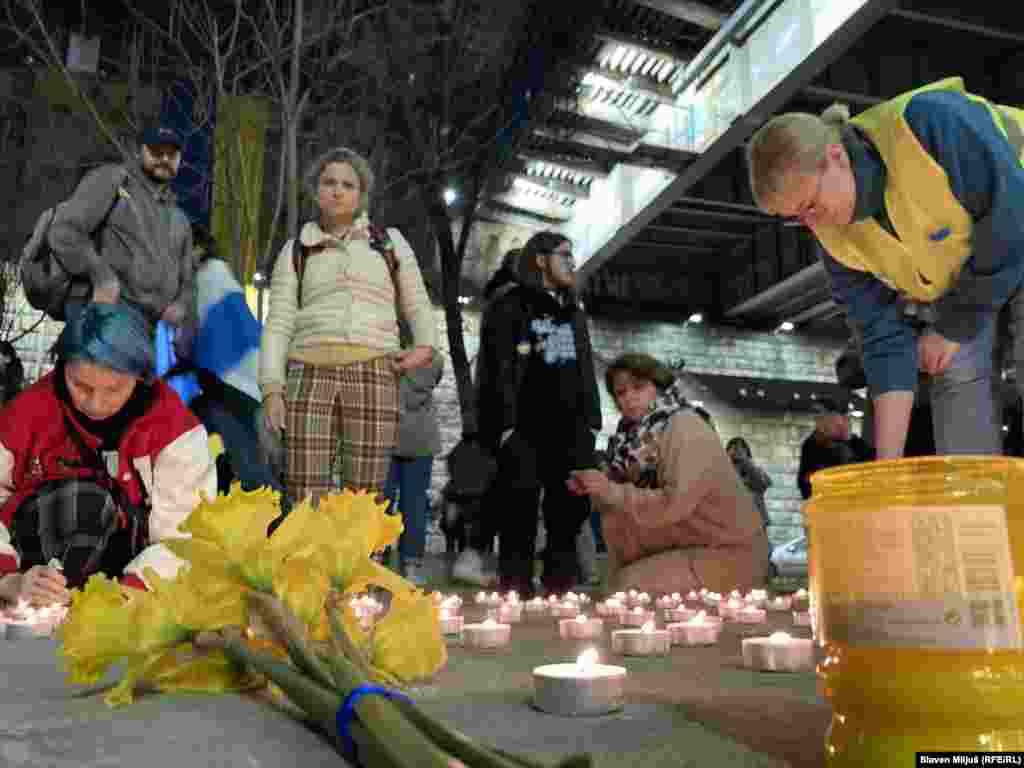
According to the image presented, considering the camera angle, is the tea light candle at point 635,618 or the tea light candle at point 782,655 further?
the tea light candle at point 635,618

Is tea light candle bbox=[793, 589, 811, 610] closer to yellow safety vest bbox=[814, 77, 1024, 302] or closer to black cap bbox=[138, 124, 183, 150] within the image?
yellow safety vest bbox=[814, 77, 1024, 302]

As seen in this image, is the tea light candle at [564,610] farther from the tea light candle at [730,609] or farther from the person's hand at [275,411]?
the person's hand at [275,411]

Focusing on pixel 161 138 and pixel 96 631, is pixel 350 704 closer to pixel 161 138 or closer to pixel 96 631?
pixel 96 631

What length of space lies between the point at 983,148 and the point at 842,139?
281mm

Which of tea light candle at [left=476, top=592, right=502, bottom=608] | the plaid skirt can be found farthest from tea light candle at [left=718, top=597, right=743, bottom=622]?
the plaid skirt

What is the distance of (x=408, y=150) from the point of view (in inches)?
318

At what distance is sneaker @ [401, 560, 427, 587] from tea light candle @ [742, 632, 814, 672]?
2.49 metres

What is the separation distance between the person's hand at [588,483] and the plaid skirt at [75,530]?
61.8 inches

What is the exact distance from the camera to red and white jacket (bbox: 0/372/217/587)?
2043mm

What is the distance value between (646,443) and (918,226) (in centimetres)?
158

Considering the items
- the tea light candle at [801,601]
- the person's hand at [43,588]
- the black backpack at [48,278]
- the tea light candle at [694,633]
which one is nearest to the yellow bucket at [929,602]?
the tea light candle at [694,633]

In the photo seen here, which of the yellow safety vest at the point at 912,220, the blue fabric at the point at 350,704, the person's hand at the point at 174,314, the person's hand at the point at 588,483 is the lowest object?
the blue fabric at the point at 350,704

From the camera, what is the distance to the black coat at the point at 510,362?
338 cm

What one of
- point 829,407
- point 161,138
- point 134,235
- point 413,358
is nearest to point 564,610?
point 413,358
